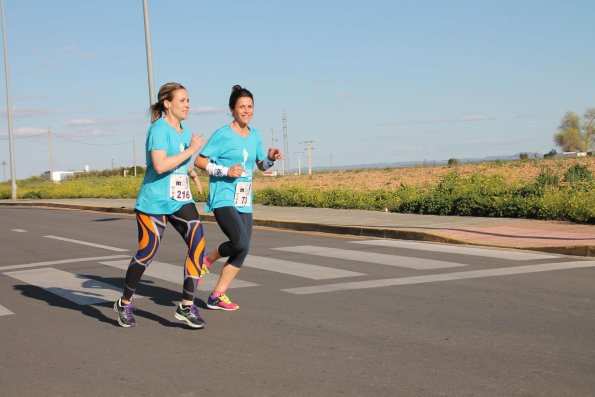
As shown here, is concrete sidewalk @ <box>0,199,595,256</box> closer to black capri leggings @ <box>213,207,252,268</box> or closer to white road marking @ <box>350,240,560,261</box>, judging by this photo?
white road marking @ <box>350,240,560,261</box>

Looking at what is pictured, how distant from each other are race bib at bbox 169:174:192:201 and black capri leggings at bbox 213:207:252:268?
51 centimetres

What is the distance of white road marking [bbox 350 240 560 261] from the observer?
10406mm

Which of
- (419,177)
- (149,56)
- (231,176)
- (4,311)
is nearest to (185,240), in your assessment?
(231,176)

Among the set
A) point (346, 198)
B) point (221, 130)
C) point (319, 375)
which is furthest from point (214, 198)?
point (346, 198)

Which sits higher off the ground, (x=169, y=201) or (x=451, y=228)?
(x=169, y=201)

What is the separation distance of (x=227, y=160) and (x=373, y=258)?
422 cm

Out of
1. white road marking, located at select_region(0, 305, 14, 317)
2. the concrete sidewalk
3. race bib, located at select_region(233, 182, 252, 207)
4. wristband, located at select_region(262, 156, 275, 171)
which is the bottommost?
white road marking, located at select_region(0, 305, 14, 317)

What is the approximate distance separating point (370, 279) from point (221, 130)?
110 inches

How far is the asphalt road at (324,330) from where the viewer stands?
4770mm

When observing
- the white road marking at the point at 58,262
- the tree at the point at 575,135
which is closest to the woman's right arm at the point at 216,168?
the white road marking at the point at 58,262

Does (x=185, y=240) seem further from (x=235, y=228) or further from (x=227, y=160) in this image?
(x=227, y=160)

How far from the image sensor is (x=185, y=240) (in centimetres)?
645

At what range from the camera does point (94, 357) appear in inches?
219

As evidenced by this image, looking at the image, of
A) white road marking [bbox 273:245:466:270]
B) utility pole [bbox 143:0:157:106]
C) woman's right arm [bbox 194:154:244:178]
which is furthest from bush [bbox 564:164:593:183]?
woman's right arm [bbox 194:154:244:178]
